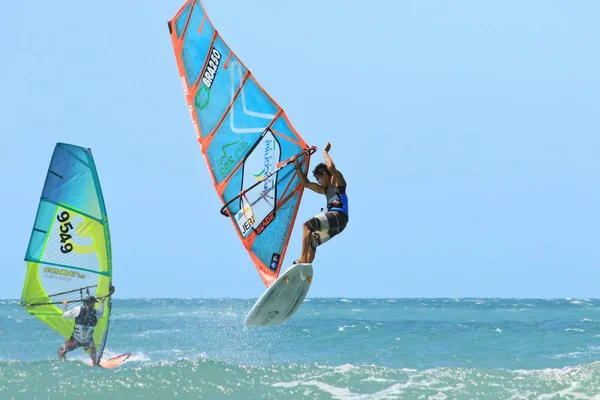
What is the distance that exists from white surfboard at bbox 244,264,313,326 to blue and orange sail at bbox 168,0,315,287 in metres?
0.45

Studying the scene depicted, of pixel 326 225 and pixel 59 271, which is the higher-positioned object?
pixel 326 225

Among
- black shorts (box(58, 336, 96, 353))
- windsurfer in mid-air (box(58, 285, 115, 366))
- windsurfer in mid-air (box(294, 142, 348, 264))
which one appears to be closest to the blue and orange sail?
windsurfer in mid-air (box(294, 142, 348, 264))

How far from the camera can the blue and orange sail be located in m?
9.84

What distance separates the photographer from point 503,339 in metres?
19.6

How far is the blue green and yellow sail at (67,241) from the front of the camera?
1306 centimetres

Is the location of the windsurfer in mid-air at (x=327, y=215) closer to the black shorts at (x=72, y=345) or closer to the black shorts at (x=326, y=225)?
the black shorts at (x=326, y=225)

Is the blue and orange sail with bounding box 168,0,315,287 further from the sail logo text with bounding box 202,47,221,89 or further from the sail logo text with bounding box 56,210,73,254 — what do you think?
the sail logo text with bounding box 56,210,73,254

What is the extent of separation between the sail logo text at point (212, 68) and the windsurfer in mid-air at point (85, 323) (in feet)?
14.9

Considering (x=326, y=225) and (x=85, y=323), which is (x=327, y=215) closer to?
(x=326, y=225)

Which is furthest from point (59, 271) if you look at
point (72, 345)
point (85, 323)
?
point (72, 345)

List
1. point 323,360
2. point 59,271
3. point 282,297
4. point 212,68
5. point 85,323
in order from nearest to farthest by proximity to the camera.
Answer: point 282,297 < point 212,68 < point 59,271 < point 85,323 < point 323,360

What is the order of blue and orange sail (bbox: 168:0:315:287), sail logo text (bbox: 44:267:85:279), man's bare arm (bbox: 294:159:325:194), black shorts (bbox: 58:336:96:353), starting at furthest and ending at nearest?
black shorts (bbox: 58:336:96:353) < sail logo text (bbox: 44:267:85:279) < blue and orange sail (bbox: 168:0:315:287) < man's bare arm (bbox: 294:159:325:194)

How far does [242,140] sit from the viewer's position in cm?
1016

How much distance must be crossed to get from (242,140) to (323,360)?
23.5 ft
